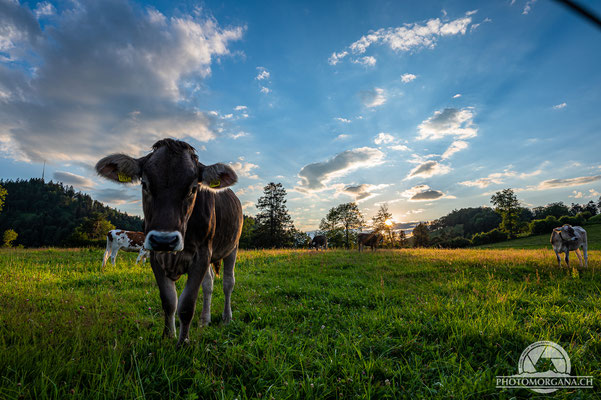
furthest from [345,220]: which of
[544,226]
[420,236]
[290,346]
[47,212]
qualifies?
[47,212]

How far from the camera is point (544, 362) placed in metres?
2.82

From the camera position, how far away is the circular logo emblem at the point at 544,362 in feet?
8.84

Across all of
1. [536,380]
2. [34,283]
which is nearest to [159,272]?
[536,380]

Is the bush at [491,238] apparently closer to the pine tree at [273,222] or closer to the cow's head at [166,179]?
the pine tree at [273,222]

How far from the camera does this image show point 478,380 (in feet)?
8.30

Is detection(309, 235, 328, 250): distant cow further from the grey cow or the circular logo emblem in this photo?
the circular logo emblem

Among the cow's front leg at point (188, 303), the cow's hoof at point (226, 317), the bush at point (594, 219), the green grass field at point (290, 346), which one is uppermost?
the bush at point (594, 219)

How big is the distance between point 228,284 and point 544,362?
4.78m

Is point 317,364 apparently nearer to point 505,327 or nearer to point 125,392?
point 125,392

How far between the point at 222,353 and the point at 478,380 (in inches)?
111

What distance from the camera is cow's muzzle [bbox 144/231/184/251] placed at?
2717 mm

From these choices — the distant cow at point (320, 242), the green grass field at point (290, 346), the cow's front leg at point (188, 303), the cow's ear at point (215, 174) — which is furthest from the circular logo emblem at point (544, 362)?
the distant cow at point (320, 242)

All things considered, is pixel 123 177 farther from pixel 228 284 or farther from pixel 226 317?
pixel 226 317

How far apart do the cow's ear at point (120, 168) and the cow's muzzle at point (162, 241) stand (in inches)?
43.1
